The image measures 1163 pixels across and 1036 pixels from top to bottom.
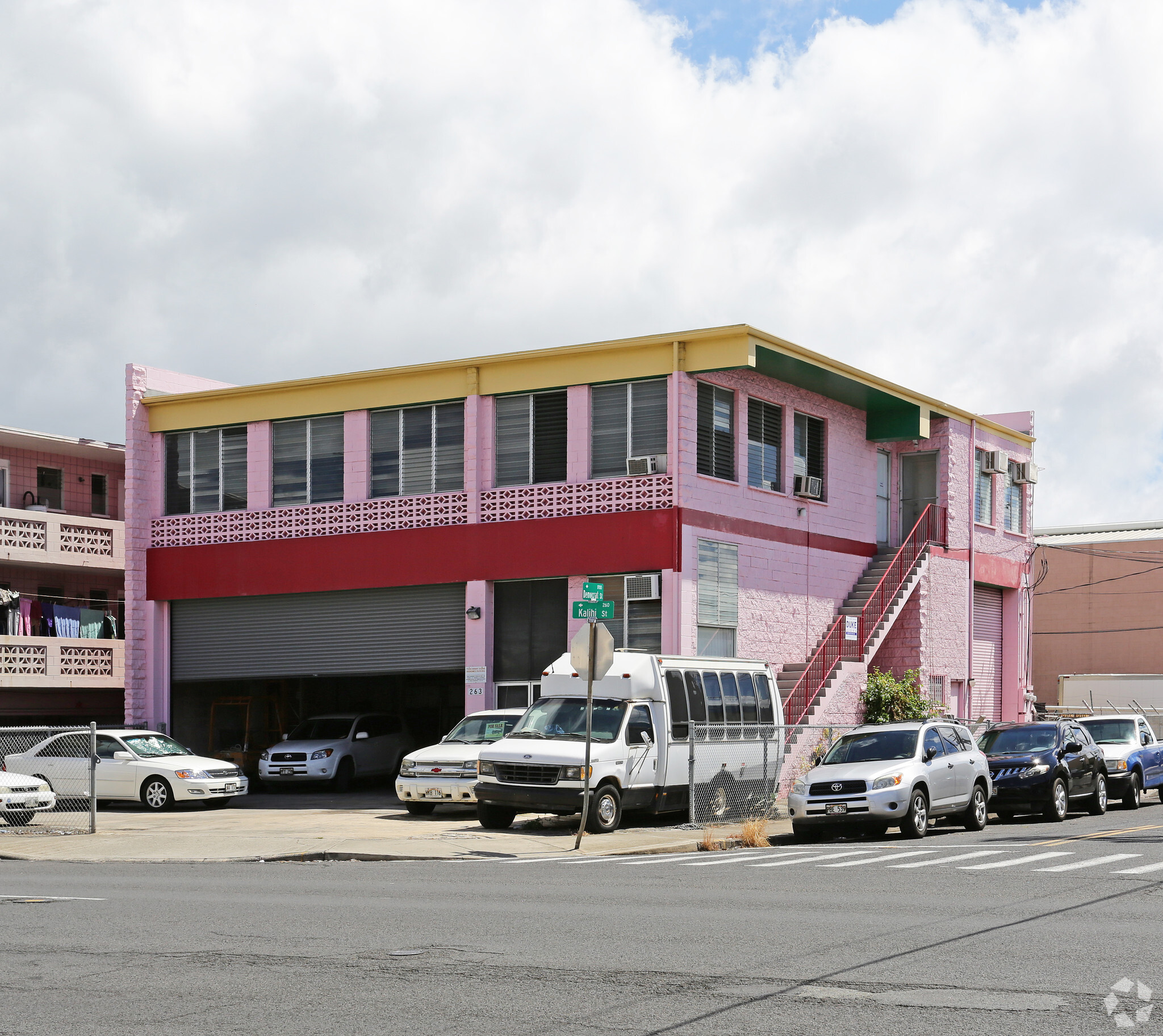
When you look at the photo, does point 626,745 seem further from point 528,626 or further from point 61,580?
point 61,580

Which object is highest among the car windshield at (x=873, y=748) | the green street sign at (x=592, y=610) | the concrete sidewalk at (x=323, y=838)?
the green street sign at (x=592, y=610)

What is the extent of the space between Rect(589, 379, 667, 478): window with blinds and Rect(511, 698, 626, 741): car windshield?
7173 mm

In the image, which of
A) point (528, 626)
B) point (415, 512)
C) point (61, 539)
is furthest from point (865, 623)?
point (61, 539)

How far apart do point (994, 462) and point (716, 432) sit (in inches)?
424

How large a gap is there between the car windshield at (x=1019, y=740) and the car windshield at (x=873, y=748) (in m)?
3.51

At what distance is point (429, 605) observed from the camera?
30672mm

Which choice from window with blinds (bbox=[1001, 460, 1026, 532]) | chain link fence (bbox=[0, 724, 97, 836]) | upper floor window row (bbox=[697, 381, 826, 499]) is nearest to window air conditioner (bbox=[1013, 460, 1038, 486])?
window with blinds (bbox=[1001, 460, 1026, 532])

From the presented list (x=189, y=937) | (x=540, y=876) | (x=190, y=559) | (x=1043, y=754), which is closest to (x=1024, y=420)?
(x=1043, y=754)

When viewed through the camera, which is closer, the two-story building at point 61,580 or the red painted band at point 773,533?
the red painted band at point 773,533

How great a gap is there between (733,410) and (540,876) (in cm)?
1539

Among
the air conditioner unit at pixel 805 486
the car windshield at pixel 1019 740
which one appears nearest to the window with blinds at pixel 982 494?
the air conditioner unit at pixel 805 486

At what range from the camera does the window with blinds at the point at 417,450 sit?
100 feet

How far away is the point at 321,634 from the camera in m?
32.0

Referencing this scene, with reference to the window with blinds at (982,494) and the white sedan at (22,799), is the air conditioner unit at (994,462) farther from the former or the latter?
the white sedan at (22,799)
